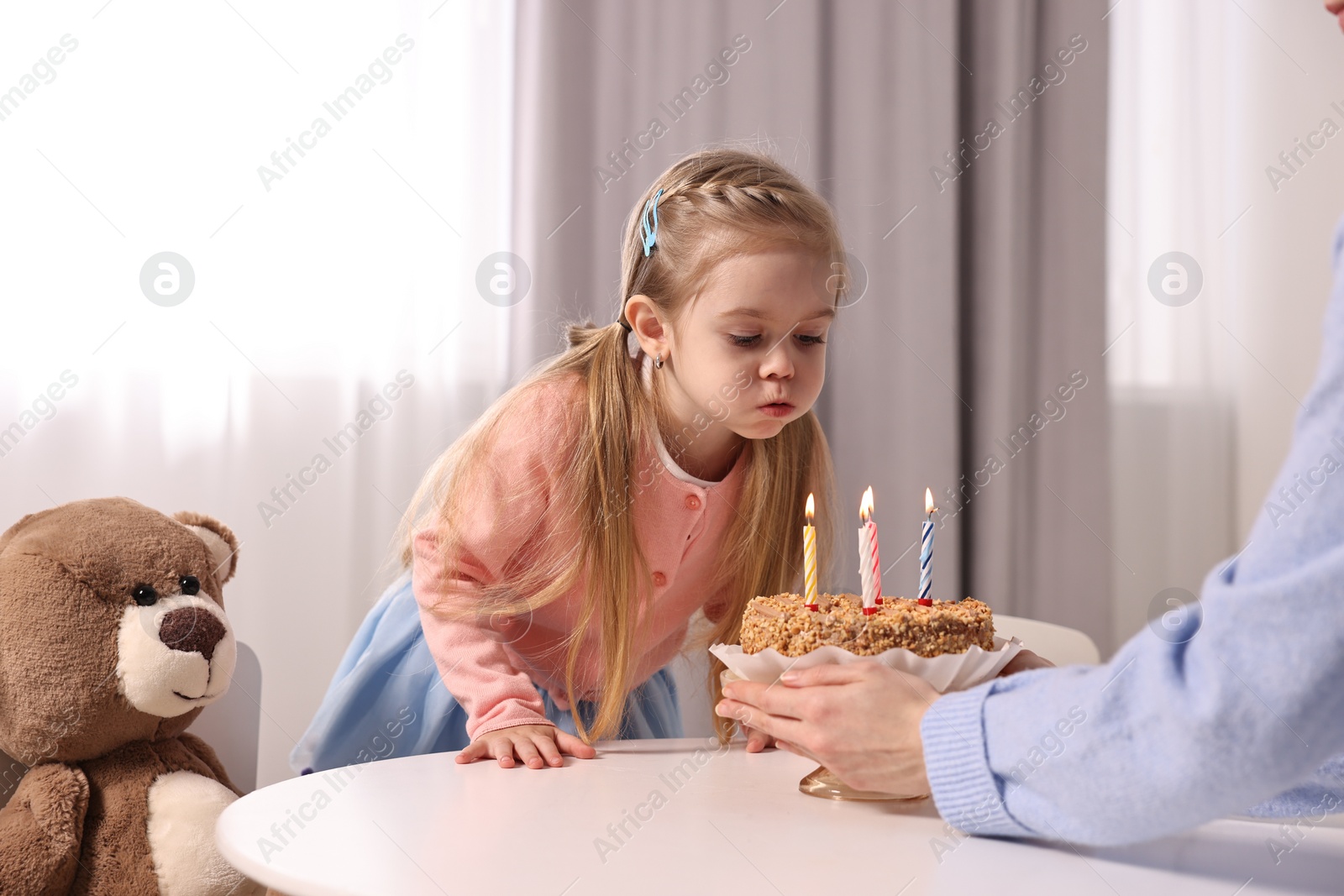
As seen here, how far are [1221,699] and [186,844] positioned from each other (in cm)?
107

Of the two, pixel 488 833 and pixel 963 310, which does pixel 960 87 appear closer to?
pixel 963 310

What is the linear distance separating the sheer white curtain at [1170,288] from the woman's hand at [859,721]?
1.81 meters

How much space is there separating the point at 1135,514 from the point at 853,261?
86 centimetres

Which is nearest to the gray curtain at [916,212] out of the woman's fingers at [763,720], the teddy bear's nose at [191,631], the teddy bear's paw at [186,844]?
the teddy bear's nose at [191,631]

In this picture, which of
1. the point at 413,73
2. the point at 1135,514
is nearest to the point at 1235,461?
the point at 1135,514

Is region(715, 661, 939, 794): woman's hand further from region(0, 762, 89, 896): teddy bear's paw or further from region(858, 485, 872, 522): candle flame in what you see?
region(0, 762, 89, 896): teddy bear's paw

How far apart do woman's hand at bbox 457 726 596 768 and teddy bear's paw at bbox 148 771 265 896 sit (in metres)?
0.44

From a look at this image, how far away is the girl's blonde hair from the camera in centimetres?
112

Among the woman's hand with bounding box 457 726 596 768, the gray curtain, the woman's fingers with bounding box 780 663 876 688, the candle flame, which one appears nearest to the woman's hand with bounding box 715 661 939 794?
the woman's fingers with bounding box 780 663 876 688

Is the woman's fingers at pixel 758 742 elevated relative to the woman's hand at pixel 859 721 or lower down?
lower down

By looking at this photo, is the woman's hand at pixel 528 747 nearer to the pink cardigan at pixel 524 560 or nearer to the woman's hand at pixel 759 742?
the pink cardigan at pixel 524 560

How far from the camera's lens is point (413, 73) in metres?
1.88

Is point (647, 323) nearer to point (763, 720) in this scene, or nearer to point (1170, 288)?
point (763, 720)

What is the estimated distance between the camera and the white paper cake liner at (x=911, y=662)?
0.71 meters
